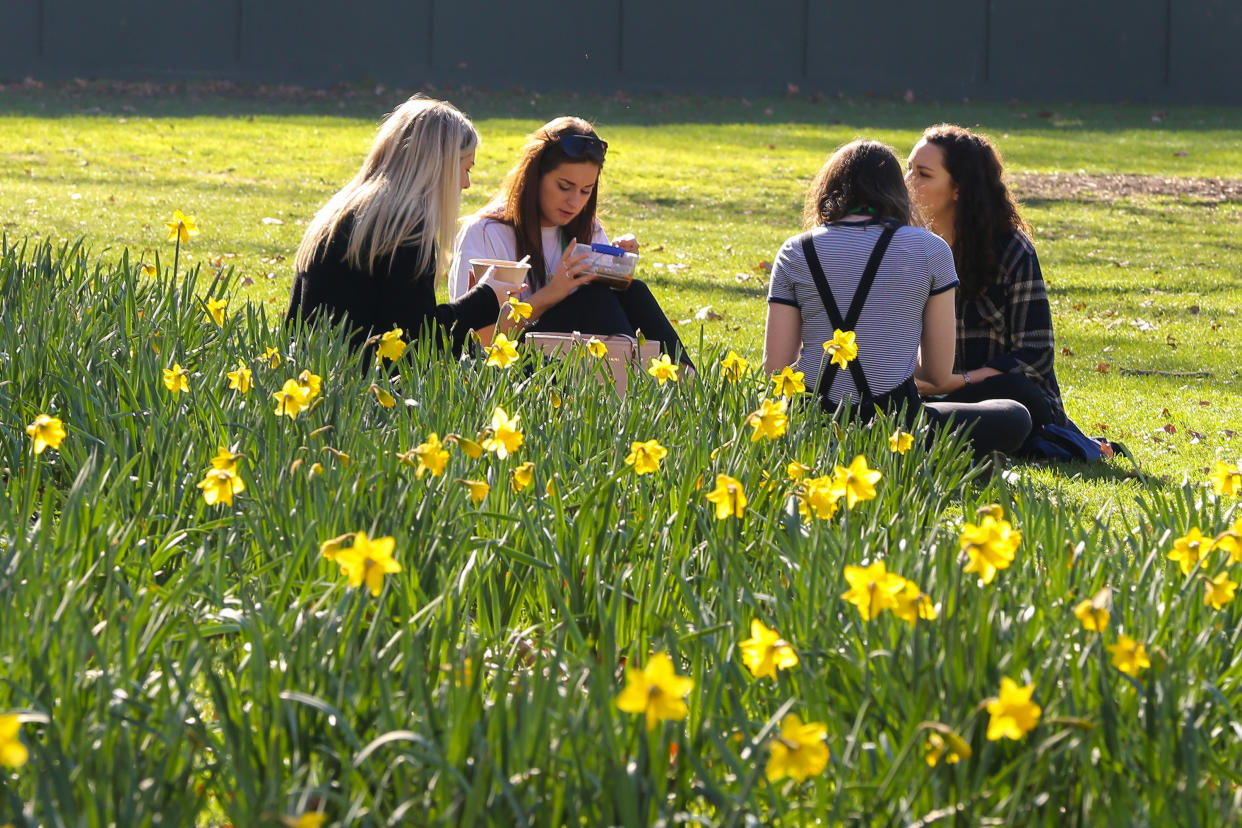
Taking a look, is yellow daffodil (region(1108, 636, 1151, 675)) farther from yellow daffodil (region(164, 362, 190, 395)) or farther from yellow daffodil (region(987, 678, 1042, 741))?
yellow daffodil (region(164, 362, 190, 395))

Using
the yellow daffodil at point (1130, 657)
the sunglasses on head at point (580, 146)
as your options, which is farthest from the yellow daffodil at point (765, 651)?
the sunglasses on head at point (580, 146)

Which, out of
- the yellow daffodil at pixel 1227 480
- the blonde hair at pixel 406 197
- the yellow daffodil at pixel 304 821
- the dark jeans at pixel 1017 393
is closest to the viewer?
the yellow daffodil at pixel 304 821

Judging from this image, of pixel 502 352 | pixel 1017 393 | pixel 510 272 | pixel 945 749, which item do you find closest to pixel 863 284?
pixel 1017 393

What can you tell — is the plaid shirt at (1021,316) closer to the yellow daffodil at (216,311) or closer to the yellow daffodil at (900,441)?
the yellow daffodil at (900,441)

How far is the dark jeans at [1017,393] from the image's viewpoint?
15.9ft

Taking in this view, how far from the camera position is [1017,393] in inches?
192

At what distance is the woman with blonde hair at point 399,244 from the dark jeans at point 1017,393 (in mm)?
1773

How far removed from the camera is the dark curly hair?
495 cm

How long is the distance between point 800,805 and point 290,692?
0.63m

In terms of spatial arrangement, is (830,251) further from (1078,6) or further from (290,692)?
(1078,6)

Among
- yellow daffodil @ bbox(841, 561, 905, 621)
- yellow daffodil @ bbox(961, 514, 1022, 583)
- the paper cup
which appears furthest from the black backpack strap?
yellow daffodil @ bbox(841, 561, 905, 621)

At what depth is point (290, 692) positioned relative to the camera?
5.55ft

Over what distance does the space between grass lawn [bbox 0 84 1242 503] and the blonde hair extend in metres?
1.34

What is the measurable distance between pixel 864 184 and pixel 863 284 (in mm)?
307
